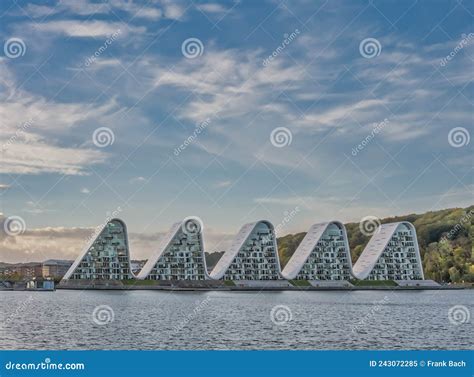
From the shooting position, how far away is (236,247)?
348ft

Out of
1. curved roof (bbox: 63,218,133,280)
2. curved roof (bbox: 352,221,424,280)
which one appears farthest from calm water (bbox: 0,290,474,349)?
curved roof (bbox: 352,221,424,280)

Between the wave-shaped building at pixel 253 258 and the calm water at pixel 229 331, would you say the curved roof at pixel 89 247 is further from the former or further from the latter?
the calm water at pixel 229 331

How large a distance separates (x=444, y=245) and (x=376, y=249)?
10879 mm

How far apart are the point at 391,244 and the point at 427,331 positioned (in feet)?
265

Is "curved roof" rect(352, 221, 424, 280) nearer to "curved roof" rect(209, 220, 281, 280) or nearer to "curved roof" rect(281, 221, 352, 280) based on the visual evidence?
"curved roof" rect(281, 221, 352, 280)

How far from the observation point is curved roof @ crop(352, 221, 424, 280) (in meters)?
109

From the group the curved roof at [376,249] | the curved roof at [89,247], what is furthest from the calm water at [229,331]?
the curved roof at [376,249]

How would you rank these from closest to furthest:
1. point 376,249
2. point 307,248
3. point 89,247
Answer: point 89,247
point 307,248
point 376,249

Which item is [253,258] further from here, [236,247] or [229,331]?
[229,331]

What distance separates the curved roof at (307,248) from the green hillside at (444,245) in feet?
43.6

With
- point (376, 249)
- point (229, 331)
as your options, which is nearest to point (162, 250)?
point (376, 249)

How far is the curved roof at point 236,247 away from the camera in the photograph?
105m

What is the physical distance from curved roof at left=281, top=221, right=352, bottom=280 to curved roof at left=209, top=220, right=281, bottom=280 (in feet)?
10.6

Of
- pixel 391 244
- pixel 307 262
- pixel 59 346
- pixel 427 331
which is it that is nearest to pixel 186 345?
pixel 59 346
